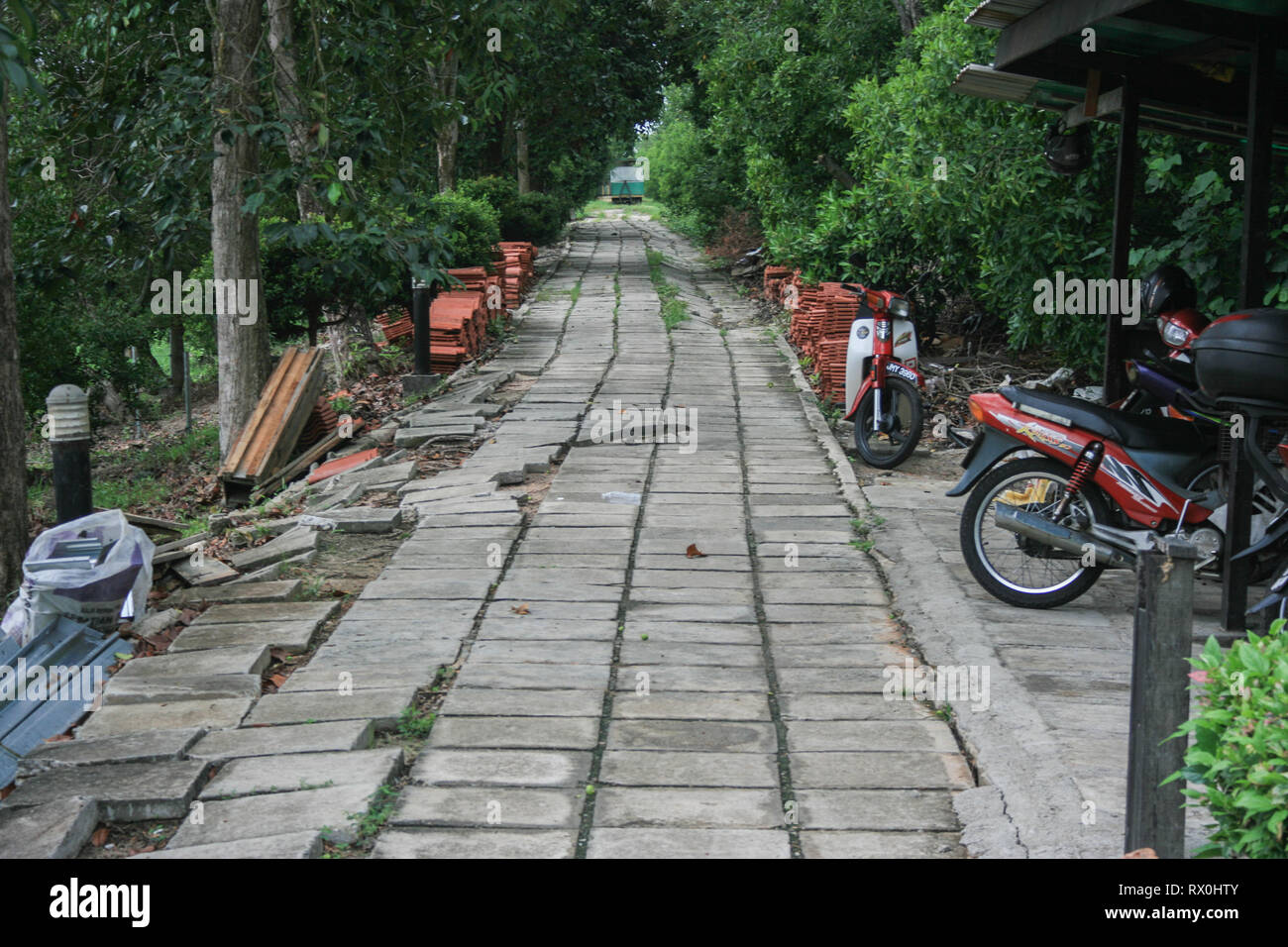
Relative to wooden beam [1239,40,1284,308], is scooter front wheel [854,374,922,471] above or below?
below

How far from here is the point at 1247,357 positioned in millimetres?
4746

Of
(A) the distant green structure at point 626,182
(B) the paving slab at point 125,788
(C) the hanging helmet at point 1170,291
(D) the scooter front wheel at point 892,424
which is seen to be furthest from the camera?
(A) the distant green structure at point 626,182

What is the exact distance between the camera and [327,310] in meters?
12.6

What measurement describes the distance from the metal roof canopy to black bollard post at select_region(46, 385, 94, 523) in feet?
15.8

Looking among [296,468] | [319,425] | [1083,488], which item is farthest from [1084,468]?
[319,425]

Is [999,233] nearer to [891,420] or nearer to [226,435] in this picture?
[891,420]

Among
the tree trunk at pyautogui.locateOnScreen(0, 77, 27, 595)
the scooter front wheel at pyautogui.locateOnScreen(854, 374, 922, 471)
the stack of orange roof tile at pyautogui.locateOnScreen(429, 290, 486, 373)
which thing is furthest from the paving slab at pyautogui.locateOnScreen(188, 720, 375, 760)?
the stack of orange roof tile at pyautogui.locateOnScreen(429, 290, 486, 373)

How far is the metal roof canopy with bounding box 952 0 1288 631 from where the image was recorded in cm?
491

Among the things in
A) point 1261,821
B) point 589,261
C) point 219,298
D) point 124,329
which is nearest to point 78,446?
point 219,298

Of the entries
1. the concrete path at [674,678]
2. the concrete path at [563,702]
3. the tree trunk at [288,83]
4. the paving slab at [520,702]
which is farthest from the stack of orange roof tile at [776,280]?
the paving slab at [520,702]

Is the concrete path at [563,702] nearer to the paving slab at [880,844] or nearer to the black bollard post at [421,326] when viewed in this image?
the paving slab at [880,844]

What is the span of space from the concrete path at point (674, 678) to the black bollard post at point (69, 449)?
1617 mm

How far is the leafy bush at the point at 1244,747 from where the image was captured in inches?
94.0

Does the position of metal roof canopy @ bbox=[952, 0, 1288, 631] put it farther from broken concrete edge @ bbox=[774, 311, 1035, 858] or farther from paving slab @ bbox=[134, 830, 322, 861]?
paving slab @ bbox=[134, 830, 322, 861]
